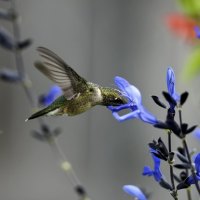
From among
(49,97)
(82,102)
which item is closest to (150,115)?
(82,102)

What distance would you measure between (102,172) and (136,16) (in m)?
1.72

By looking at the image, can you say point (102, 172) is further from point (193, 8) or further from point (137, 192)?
point (137, 192)

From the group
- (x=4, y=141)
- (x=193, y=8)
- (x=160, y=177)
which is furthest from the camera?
(x=4, y=141)

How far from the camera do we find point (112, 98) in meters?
1.73

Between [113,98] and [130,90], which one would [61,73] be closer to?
[113,98]

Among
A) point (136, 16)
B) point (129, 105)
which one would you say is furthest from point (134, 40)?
point (129, 105)

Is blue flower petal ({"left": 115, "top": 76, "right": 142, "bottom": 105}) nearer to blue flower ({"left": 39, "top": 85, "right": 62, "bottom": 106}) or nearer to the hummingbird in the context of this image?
the hummingbird

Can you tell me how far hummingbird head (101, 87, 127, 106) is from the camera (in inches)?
67.1

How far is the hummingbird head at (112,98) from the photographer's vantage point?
5.59 ft

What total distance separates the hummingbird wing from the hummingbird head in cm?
9

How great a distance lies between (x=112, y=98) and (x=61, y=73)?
154mm

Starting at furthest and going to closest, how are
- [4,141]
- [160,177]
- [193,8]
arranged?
[4,141] < [193,8] < [160,177]

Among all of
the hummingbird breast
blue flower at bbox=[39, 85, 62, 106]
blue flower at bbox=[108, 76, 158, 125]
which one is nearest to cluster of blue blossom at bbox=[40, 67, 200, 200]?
blue flower at bbox=[108, 76, 158, 125]

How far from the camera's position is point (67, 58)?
264 inches
